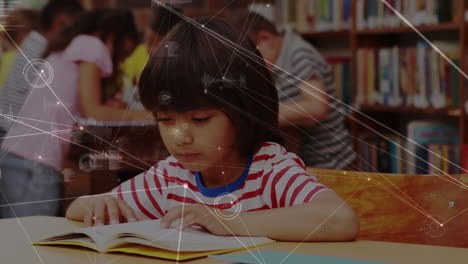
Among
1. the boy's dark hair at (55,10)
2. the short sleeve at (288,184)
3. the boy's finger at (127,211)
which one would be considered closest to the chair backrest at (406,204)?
the short sleeve at (288,184)

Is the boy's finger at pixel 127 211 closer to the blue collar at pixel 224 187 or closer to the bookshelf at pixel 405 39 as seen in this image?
the blue collar at pixel 224 187

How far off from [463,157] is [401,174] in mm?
309

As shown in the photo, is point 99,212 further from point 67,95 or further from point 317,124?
point 317,124

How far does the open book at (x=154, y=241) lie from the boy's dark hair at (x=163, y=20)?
0.25 meters

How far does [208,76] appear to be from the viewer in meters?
Answer: 0.98

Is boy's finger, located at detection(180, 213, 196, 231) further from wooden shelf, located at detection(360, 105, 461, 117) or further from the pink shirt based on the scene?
wooden shelf, located at detection(360, 105, 461, 117)

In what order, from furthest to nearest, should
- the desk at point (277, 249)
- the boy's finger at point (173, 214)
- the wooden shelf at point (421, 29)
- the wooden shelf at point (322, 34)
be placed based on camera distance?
the wooden shelf at point (421, 29)
the wooden shelf at point (322, 34)
the boy's finger at point (173, 214)
the desk at point (277, 249)

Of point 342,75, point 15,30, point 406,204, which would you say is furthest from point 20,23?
point 342,75

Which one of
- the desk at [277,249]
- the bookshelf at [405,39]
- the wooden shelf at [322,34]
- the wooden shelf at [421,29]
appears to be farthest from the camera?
the wooden shelf at [421,29]

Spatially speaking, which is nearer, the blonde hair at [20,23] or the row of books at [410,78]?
the blonde hair at [20,23]

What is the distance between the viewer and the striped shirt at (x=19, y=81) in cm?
100

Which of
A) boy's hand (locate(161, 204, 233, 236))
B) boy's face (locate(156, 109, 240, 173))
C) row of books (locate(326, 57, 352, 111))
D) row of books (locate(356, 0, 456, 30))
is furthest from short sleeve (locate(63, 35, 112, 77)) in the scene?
row of books (locate(356, 0, 456, 30))

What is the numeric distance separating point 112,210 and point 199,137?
0.16 metres

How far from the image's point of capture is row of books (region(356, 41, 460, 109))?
64.3 inches
